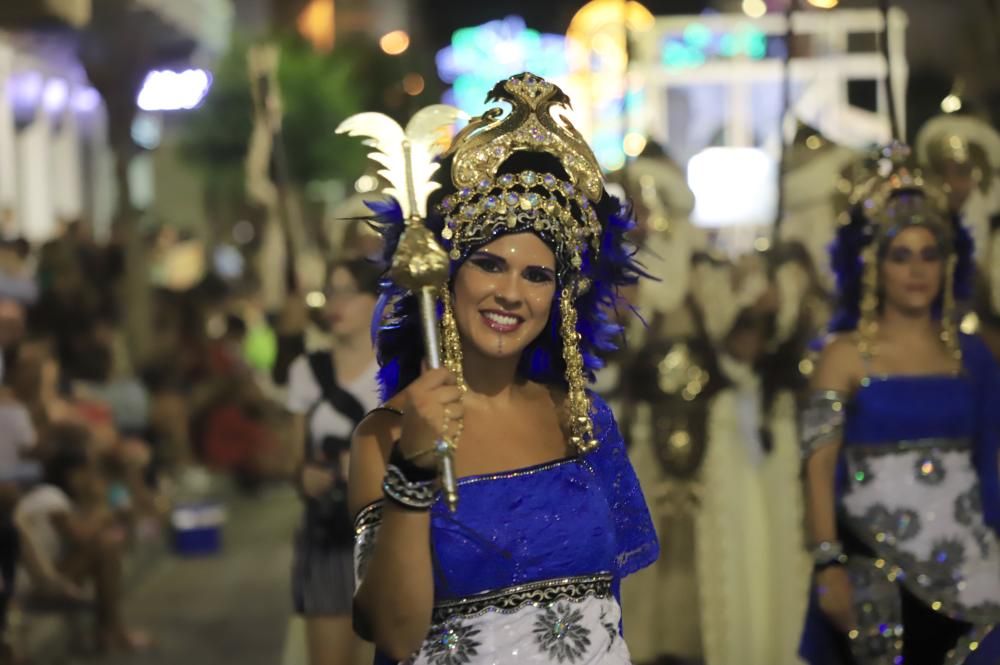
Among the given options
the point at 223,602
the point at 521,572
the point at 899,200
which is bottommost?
the point at 223,602

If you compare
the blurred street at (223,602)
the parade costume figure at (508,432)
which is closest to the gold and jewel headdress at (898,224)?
the parade costume figure at (508,432)

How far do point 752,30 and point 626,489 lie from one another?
16305 mm

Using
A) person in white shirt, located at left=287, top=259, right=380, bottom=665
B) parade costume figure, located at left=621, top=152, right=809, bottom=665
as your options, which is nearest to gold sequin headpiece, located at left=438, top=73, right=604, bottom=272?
person in white shirt, located at left=287, top=259, right=380, bottom=665

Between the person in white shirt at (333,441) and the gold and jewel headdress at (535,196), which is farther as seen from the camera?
the person in white shirt at (333,441)

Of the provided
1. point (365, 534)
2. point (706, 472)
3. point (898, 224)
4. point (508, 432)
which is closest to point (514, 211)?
point (508, 432)

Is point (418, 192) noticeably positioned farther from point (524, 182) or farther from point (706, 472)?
point (706, 472)

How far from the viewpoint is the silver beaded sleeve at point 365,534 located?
3.51 meters

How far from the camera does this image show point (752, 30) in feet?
64.3

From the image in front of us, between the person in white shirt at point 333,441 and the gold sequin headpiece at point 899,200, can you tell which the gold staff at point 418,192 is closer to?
the gold sequin headpiece at point 899,200

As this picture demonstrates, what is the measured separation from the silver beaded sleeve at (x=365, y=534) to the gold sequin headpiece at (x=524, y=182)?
59cm

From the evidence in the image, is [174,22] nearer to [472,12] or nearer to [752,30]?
[752,30]

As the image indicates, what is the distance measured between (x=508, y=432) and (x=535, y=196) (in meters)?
0.53

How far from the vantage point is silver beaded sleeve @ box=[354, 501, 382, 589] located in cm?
351

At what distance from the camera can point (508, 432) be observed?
3807 mm
